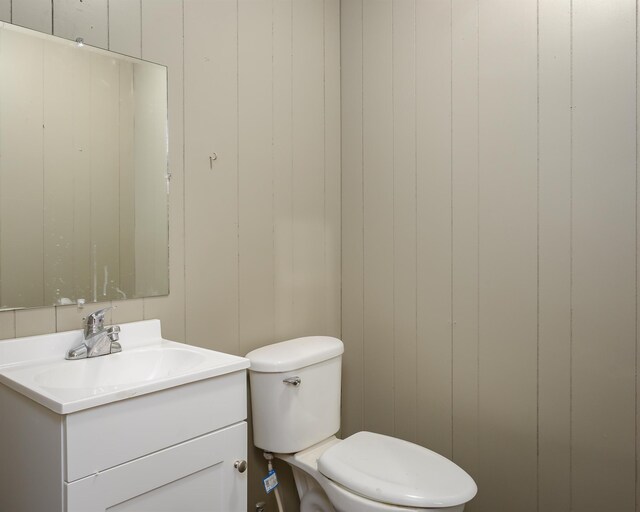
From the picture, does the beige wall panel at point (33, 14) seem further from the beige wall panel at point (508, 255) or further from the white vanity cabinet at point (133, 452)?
the beige wall panel at point (508, 255)

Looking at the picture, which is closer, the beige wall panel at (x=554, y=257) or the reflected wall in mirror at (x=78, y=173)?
the reflected wall in mirror at (x=78, y=173)

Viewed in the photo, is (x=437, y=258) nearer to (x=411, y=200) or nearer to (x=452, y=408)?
(x=411, y=200)

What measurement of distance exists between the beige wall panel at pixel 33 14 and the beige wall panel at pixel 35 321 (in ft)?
2.46

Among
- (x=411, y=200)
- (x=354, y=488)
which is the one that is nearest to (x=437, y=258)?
(x=411, y=200)

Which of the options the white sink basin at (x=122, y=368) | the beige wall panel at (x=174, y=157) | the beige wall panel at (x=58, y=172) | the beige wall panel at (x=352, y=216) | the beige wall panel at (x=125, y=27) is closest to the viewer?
the white sink basin at (x=122, y=368)

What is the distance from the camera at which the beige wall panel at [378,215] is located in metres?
1.97

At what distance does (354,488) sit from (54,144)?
1274 mm

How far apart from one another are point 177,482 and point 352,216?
1.32 m

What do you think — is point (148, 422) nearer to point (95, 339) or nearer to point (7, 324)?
point (95, 339)

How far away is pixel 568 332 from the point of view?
1.53 m

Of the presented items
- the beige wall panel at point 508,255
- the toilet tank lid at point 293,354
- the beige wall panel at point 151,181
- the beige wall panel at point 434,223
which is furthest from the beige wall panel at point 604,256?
the beige wall panel at point 151,181

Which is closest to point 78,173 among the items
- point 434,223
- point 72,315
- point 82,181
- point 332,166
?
point 82,181

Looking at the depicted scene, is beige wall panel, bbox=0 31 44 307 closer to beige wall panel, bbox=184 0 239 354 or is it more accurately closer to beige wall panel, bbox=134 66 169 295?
beige wall panel, bbox=134 66 169 295

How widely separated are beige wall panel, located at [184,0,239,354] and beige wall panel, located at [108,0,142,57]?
0.55 feet
